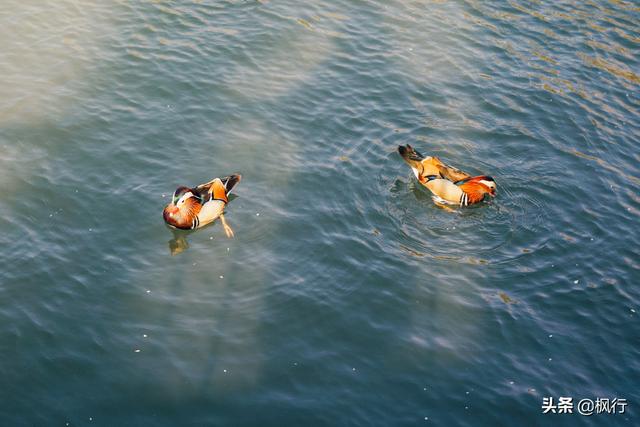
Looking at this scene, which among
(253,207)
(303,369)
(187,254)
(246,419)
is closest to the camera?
(246,419)

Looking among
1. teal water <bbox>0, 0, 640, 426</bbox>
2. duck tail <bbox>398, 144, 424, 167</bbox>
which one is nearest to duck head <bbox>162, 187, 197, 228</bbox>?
teal water <bbox>0, 0, 640, 426</bbox>

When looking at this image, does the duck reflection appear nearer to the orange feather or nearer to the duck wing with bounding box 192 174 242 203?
the duck wing with bounding box 192 174 242 203

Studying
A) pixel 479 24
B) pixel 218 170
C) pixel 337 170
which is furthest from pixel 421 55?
pixel 218 170

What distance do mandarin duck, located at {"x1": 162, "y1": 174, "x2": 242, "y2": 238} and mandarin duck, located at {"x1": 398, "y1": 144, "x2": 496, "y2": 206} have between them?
3.77m

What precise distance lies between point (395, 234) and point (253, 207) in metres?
2.78

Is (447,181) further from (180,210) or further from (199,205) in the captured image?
(180,210)

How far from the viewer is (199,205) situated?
14.9 meters

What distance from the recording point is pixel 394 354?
41.9 ft

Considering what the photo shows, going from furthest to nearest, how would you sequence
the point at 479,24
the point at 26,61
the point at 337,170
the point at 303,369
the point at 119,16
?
the point at 479,24 → the point at 119,16 → the point at 26,61 → the point at 337,170 → the point at 303,369

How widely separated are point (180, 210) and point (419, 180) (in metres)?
5.14

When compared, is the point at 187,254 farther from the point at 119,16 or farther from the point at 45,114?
the point at 119,16

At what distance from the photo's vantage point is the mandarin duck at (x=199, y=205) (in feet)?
48.0

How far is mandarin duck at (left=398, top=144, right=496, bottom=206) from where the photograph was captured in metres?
16.3

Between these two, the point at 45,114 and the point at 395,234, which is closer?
the point at 395,234
